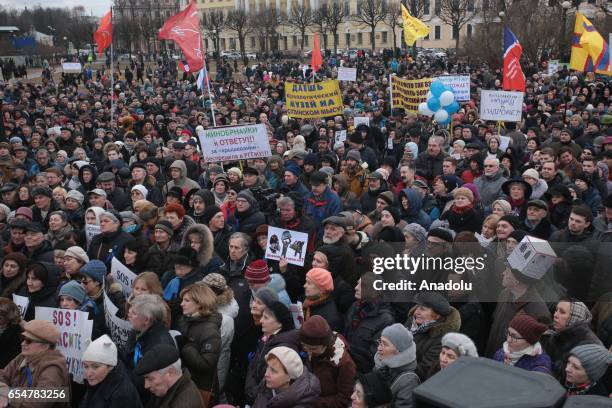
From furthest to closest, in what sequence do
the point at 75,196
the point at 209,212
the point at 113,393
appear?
1. the point at 75,196
2. the point at 209,212
3. the point at 113,393

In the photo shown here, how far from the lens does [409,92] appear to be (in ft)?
42.9

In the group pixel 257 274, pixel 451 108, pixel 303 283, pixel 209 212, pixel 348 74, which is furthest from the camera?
pixel 348 74

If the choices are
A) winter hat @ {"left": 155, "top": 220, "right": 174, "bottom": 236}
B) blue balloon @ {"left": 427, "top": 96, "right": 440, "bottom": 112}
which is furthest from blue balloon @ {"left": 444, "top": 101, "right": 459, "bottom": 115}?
winter hat @ {"left": 155, "top": 220, "right": 174, "bottom": 236}

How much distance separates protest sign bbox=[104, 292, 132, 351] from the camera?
178 inches

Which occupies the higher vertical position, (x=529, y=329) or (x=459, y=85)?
(x=459, y=85)

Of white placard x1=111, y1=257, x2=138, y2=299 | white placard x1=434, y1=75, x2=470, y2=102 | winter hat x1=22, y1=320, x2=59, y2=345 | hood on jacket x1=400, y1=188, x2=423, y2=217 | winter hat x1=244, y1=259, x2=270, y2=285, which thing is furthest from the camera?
white placard x1=434, y1=75, x2=470, y2=102

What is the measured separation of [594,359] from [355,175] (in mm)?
5531

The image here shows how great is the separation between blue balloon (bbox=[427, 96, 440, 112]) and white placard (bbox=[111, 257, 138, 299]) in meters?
8.33

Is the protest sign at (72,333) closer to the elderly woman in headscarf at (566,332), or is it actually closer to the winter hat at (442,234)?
the winter hat at (442,234)

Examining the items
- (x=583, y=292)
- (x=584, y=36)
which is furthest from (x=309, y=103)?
(x=583, y=292)

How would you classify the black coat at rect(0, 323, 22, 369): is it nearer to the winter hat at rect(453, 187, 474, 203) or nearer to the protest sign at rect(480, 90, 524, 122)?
the winter hat at rect(453, 187, 474, 203)

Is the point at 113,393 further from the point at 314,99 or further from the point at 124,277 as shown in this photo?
the point at 314,99

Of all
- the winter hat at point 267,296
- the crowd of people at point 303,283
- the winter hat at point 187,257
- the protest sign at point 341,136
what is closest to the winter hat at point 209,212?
the crowd of people at point 303,283

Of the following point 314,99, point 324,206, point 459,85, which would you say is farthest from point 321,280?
point 459,85
